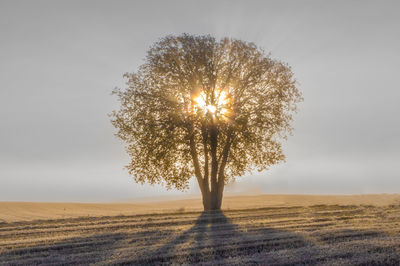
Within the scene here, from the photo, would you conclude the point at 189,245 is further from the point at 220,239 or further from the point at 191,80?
the point at 191,80

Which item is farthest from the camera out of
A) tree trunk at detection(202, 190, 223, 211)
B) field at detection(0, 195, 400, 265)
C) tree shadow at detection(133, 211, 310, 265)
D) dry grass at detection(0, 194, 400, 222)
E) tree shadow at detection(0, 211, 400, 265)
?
tree trunk at detection(202, 190, 223, 211)

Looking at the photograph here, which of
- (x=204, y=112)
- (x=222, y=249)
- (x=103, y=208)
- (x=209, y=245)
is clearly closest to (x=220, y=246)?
(x=209, y=245)

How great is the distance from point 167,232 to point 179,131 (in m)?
12.8

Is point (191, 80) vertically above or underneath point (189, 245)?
above

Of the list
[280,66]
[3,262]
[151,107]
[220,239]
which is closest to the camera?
[3,262]

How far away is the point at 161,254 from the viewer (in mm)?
11281

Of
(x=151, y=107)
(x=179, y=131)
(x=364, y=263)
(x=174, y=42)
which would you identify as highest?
(x=174, y=42)

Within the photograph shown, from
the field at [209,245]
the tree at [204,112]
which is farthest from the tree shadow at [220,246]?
the tree at [204,112]

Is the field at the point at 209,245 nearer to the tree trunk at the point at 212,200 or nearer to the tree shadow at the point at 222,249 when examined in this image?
the tree shadow at the point at 222,249

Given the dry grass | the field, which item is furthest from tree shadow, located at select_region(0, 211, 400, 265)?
the dry grass

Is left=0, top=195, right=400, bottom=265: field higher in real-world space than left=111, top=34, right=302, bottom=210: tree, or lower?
lower

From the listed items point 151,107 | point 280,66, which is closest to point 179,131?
point 151,107

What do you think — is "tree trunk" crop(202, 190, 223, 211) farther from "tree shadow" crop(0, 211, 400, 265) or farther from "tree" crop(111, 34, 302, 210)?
"tree shadow" crop(0, 211, 400, 265)

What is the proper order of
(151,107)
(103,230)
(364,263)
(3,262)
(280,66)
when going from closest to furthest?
(364,263) < (3,262) < (103,230) < (151,107) < (280,66)
